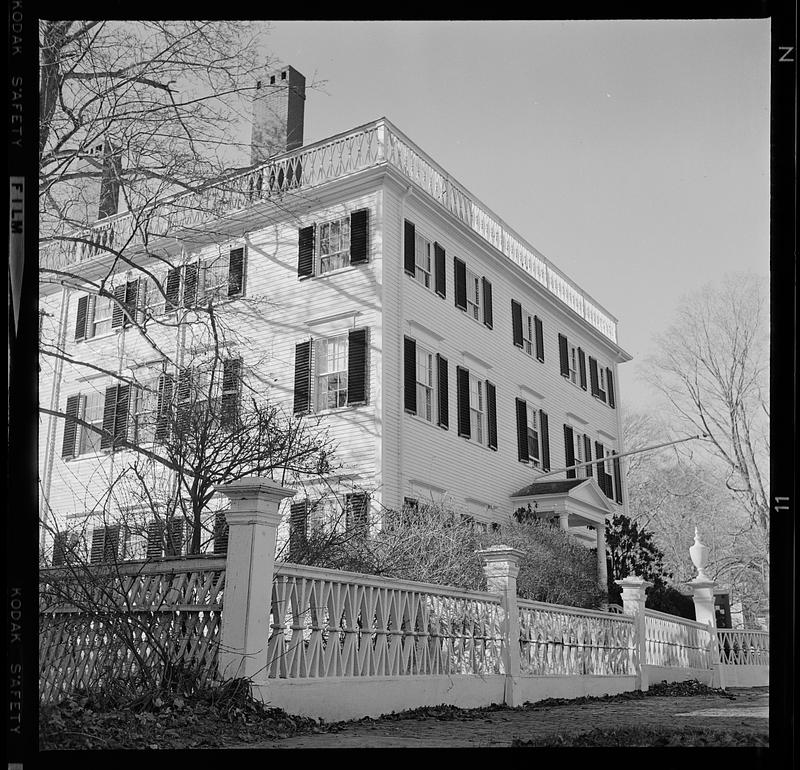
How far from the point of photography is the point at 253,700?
424 centimetres

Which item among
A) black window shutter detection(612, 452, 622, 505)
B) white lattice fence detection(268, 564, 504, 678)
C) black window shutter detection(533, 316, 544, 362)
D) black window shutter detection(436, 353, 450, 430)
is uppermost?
black window shutter detection(533, 316, 544, 362)

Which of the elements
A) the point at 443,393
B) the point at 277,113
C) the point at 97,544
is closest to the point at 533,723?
the point at 443,393

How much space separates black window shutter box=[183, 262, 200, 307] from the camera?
262 inches

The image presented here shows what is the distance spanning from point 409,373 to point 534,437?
116 centimetres

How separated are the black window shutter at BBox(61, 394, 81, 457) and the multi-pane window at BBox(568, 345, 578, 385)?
11.6ft

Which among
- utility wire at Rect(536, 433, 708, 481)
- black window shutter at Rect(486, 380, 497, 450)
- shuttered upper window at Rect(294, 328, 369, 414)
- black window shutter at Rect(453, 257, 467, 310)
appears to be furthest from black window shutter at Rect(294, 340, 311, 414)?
utility wire at Rect(536, 433, 708, 481)

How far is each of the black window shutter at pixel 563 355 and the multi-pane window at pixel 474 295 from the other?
663 millimetres

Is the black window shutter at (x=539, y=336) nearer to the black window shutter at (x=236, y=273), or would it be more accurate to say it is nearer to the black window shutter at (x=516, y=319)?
the black window shutter at (x=516, y=319)

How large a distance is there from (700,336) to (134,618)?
3938 mm

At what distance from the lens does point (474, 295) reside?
6.98 metres

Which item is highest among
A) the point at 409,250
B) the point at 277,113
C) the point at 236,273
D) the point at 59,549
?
the point at 277,113

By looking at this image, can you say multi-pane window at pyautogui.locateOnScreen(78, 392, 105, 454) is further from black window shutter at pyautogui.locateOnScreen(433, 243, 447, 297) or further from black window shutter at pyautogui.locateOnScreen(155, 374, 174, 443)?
black window shutter at pyautogui.locateOnScreen(433, 243, 447, 297)

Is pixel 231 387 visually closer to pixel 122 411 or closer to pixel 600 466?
pixel 122 411
